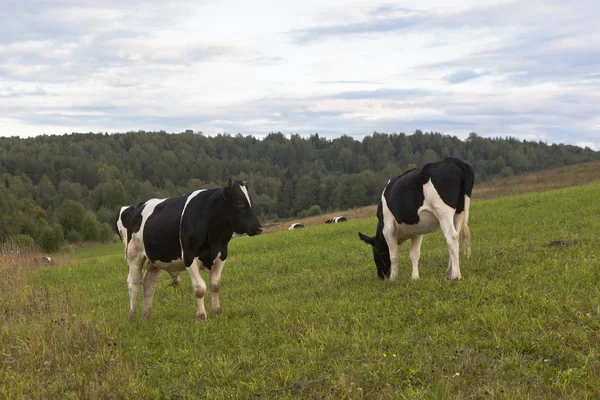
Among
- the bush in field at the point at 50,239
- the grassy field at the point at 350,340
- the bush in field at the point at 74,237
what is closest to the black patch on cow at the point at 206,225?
the grassy field at the point at 350,340

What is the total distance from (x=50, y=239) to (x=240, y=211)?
74.5 m

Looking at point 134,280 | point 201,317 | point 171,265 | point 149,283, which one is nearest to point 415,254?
point 201,317

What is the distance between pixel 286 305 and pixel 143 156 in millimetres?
171371

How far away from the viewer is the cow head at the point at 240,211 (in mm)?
8969

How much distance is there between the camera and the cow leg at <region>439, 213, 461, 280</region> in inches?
380

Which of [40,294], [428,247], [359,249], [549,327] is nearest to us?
[549,327]

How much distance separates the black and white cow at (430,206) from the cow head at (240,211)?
3.17 m

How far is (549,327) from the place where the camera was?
644cm

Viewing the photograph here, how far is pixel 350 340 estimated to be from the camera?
695cm

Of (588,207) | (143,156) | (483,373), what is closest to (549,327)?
(483,373)

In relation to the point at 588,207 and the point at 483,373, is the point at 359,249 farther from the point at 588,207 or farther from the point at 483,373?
the point at 483,373

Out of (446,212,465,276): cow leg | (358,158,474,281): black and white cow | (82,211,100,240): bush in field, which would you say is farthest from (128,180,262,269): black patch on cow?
(82,211,100,240): bush in field

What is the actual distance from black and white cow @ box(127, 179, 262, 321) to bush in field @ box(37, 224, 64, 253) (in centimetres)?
6851

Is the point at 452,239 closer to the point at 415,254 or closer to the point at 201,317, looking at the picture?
the point at 415,254
